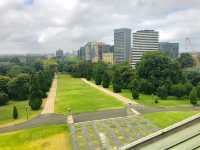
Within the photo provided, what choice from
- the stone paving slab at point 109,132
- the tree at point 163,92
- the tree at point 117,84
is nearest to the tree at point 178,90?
the tree at point 163,92

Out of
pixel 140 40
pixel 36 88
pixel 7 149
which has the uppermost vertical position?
pixel 140 40

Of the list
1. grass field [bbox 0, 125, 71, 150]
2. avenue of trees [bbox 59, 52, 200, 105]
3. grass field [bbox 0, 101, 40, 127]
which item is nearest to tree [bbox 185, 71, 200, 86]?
avenue of trees [bbox 59, 52, 200, 105]

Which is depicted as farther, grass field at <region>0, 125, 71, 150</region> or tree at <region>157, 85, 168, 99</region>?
tree at <region>157, 85, 168, 99</region>

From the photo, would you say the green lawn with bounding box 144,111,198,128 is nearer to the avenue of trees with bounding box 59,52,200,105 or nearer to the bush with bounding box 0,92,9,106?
the avenue of trees with bounding box 59,52,200,105

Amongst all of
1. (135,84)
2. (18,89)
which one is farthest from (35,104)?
(135,84)

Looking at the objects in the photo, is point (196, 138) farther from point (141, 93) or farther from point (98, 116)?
point (141, 93)

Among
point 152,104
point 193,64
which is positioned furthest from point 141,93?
point 193,64
